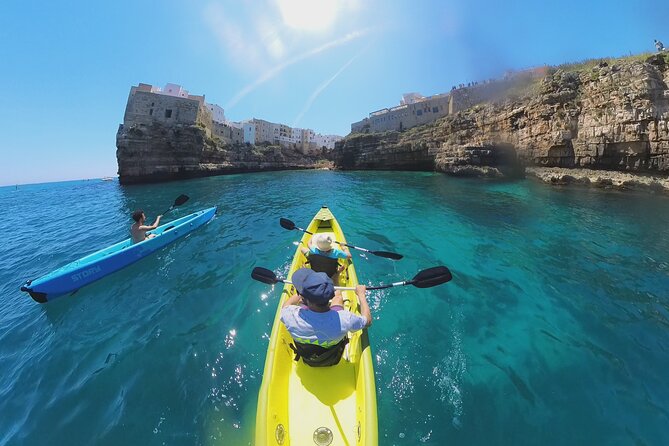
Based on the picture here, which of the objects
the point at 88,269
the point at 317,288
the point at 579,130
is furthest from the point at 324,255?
the point at 579,130

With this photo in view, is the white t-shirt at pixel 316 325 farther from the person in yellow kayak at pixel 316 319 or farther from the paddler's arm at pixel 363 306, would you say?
the paddler's arm at pixel 363 306

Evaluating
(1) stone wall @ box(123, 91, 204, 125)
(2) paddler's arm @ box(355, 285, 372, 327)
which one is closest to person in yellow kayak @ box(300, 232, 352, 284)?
(2) paddler's arm @ box(355, 285, 372, 327)

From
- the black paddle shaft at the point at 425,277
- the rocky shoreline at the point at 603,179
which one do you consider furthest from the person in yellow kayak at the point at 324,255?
the rocky shoreline at the point at 603,179

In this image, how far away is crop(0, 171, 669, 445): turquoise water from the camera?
10.0 feet

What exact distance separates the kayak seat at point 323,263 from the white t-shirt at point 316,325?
1905 millimetres

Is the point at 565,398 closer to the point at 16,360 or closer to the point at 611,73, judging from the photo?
the point at 16,360

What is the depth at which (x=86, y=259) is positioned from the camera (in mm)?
7176

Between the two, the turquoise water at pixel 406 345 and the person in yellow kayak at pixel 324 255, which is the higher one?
the person in yellow kayak at pixel 324 255

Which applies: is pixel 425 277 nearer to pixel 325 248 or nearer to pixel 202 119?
pixel 325 248

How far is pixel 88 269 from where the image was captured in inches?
252

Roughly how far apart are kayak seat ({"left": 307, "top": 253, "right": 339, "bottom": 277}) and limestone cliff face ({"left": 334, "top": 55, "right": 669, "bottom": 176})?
2326 cm

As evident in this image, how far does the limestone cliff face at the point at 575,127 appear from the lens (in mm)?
16344

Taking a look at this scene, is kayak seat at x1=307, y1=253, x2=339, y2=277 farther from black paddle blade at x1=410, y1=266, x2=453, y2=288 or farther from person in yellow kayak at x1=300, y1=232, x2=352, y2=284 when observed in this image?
black paddle blade at x1=410, y1=266, x2=453, y2=288

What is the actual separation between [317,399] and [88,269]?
6.99 meters
